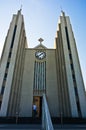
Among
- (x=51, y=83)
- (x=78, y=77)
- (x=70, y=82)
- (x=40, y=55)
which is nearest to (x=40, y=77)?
(x=51, y=83)

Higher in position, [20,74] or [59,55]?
[59,55]

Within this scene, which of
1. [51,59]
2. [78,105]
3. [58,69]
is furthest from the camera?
[51,59]

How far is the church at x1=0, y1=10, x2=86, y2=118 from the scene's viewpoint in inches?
658

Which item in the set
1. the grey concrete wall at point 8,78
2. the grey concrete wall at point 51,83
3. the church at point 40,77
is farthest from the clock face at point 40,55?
the grey concrete wall at point 8,78

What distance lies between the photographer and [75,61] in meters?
19.2

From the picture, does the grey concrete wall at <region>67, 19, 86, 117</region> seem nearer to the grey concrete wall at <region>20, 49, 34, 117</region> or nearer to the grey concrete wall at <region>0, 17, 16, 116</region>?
the grey concrete wall at <region>20, 49, 34, 117</region>

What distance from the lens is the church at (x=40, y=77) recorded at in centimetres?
1670

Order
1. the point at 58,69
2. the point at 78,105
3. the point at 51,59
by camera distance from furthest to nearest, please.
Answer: the point at 51,59 < the point at 58,69 < the point at 78,105

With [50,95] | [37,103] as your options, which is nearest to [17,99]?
[37,103]

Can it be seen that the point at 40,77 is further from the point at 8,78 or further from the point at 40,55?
the point at 8,78

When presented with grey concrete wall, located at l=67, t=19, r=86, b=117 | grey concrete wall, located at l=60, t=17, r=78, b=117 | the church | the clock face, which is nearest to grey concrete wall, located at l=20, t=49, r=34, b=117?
the church

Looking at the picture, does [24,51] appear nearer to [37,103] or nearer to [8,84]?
[8,84]

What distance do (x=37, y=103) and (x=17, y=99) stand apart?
3.38 m

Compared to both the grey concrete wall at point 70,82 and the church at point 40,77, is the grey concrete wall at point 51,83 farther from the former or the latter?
the grey concrete wall at point 70,82
